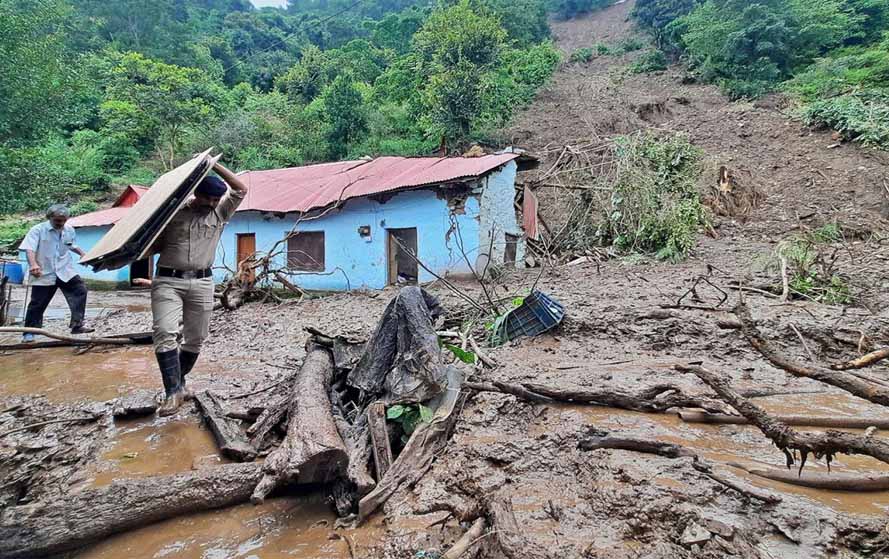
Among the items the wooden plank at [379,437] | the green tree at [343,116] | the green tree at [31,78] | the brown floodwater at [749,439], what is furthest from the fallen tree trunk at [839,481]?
the green tree at [343,116]

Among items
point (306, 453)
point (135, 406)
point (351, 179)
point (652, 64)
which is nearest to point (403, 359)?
point (306, 453)

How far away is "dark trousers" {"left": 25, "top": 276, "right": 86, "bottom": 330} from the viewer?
5285mm

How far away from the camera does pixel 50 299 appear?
17.5ft

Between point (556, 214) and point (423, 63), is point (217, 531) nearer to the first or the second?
point (556, 214)

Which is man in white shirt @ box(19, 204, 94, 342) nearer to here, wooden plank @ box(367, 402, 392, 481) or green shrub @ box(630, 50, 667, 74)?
wooden plank @ box(367, 402, 392, 481)

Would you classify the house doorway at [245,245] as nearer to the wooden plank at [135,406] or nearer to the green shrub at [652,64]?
the wooden plank at [135,406]

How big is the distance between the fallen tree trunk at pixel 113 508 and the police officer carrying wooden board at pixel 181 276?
1310 mm

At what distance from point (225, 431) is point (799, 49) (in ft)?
96.7

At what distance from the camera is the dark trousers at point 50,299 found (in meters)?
5.29

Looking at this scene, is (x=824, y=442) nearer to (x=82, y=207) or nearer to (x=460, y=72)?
(x=460, y=72)

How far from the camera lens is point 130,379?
435 cm

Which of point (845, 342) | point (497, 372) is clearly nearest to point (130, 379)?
point (497, 372)

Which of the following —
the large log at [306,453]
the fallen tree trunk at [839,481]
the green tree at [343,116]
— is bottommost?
the fallen tree trunk at [839,481]

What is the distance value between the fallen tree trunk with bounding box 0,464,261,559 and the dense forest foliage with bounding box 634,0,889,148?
20616mm
